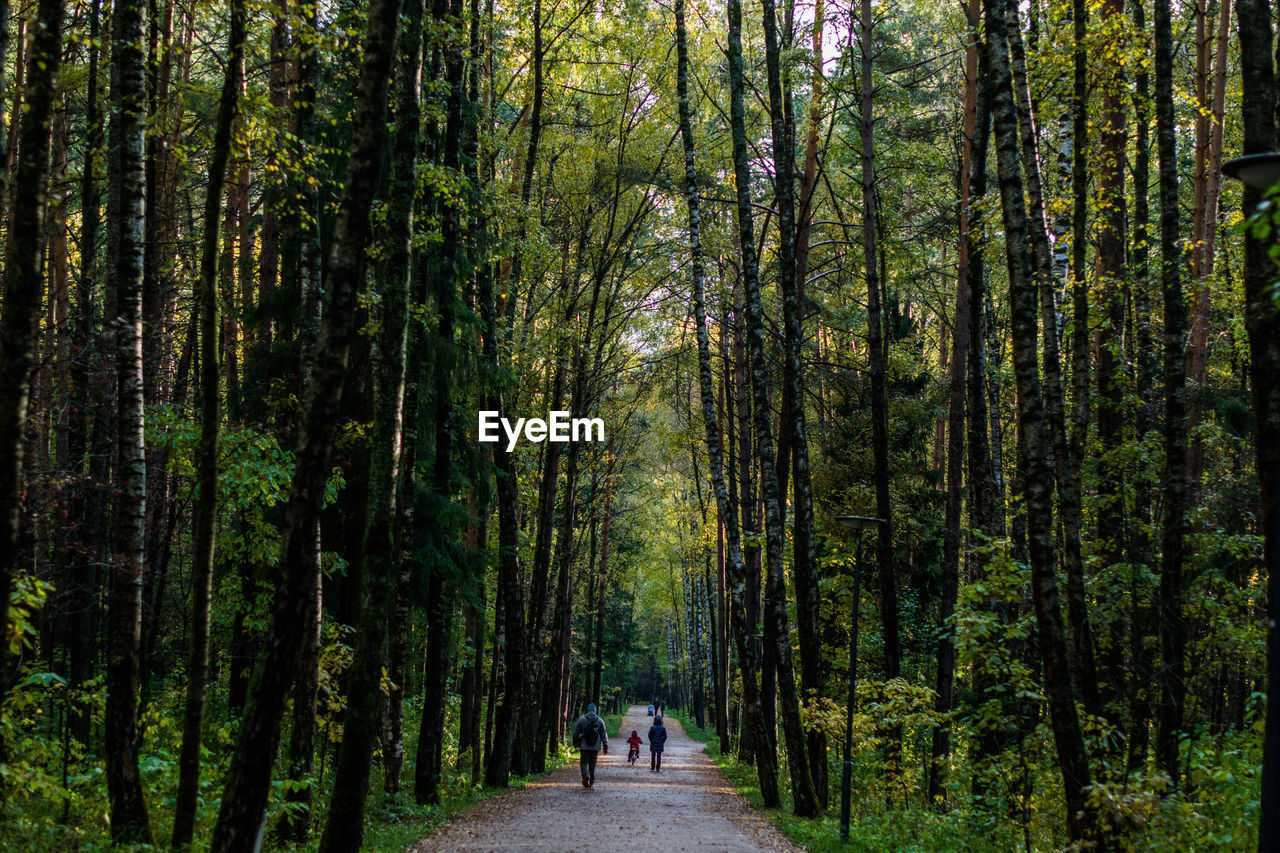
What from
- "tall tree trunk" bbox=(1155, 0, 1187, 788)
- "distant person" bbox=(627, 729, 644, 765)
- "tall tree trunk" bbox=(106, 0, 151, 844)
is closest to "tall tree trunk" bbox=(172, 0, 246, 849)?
"tall tree trunk" bbox=(106, 0, 151, 844)

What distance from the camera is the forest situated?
7207 mm

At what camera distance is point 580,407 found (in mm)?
21219

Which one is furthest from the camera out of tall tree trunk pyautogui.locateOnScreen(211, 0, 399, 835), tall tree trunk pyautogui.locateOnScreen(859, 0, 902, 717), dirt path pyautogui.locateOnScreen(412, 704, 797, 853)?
tall tree trunk pyautogui.locateOnScreen(859, 0, 902, 717)

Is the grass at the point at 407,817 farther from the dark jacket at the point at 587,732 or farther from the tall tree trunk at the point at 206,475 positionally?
the tall tree trunk at the point at 206,475

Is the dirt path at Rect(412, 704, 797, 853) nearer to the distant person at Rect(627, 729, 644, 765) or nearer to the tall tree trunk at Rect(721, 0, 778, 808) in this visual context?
the tall tree trunk at Rect(721, 0, 778, 808)

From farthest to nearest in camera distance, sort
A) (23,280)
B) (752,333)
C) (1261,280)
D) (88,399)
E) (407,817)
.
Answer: (752,333)
(88,399)
(407,817)
(1261,280)
(23,280)

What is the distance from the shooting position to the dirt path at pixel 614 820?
406 inches

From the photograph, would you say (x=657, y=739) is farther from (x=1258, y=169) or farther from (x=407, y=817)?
(x=1258, y=169)

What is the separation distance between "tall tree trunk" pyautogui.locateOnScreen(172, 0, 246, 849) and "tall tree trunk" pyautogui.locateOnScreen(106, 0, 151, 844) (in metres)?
0.43

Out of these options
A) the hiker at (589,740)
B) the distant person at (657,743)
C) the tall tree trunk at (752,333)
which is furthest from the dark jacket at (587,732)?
the distant person at (657,743)

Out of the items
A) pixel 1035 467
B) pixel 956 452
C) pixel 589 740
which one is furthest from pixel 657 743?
pixel 1035 467

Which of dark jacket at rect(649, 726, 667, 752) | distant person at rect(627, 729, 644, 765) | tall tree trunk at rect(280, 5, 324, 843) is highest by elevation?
tall tree trunk at rect(280, 5, 324, 843)

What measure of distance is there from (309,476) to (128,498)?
198 centimetres

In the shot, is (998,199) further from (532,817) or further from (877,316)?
(532,817)
